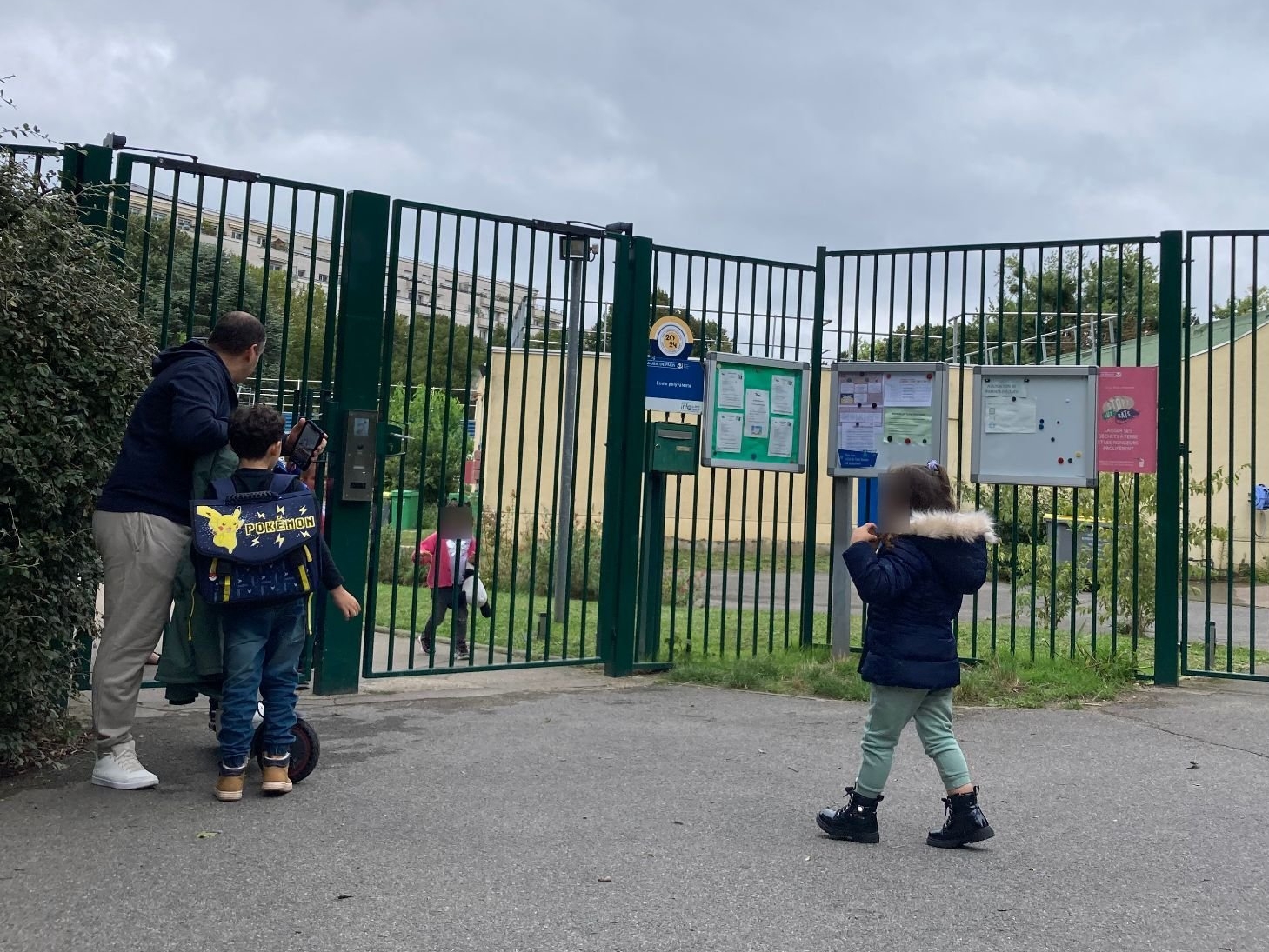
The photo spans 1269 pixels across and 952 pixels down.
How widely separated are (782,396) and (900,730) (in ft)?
12.8

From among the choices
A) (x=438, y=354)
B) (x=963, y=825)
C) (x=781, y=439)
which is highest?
(x=438, y=354)

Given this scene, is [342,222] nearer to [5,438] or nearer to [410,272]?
[410,272]

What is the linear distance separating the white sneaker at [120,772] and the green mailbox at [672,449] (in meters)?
3.69

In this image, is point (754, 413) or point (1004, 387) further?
point (754, 413)

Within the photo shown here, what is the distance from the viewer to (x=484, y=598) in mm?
8703

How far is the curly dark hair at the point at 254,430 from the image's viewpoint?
4508mm

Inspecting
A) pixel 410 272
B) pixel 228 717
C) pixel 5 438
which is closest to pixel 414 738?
pixel 228 717

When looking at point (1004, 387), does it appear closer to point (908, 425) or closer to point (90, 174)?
point (908, 425)

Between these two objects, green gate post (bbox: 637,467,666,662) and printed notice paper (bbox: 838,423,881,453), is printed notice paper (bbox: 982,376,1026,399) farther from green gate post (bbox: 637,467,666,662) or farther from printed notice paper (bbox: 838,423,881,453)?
green gate post (bbox: 637,467,666,662)

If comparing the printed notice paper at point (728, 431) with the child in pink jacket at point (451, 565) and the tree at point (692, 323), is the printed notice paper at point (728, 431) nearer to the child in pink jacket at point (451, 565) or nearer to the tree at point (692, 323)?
the tree at point (692, 323)

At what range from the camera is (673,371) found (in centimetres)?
745

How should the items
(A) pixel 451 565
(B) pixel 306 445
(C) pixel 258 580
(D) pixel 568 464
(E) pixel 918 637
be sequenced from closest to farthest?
1. (E) pixel 918 637
2. (C) pixel 258 580
3. (B) pixel 306 445
4. (A) pixel 451 565
5. (D) pixel 568 464

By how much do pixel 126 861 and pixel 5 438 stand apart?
60.6 inches

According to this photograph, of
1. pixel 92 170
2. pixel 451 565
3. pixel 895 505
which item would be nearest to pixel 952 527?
pixel 895 505
